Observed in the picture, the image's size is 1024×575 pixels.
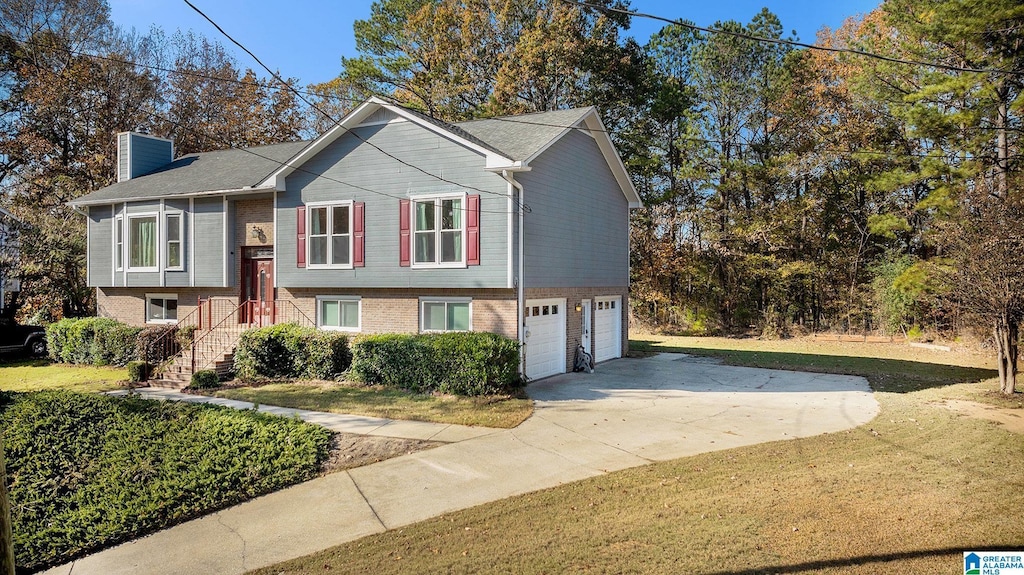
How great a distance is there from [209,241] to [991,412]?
19.4 metres

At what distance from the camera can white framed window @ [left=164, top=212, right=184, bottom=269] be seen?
19750 millimetres

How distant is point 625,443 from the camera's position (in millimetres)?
9531

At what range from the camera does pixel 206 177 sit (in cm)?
2041

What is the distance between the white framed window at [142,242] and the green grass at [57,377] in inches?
134

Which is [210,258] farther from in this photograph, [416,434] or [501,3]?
[501,3]

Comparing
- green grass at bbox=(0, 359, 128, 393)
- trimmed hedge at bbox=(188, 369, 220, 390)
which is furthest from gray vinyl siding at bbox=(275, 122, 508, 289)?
green grass at bbox=(0, 359, 128, 393)

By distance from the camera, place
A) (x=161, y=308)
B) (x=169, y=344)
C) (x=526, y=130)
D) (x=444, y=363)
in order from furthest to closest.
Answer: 1. (x=161, y=308)
2. (x=169, y=344)
3. (x=526, y=130)
4. (x=444, y=363)

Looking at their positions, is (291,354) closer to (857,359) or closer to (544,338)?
(544,338)

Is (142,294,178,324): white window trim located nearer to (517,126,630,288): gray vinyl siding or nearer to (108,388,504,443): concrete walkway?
(108,388,504,443): concrete walkway

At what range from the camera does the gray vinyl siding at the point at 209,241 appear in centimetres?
1905

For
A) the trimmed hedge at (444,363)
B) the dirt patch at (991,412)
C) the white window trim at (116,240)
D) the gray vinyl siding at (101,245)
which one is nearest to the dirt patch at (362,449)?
the trimmed hedge at (444,363)

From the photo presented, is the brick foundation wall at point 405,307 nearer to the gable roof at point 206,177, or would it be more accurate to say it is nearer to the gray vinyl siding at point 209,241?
the gray vinyl siding at point 209,241

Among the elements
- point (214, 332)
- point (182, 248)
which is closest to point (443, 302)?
point (214, 332)

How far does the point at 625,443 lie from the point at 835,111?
82.5ft
